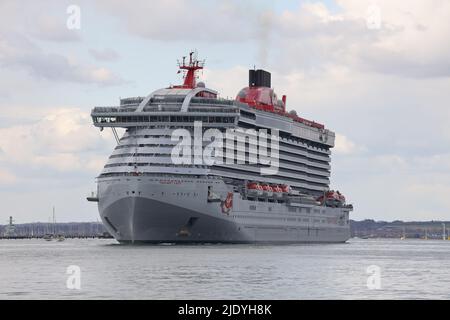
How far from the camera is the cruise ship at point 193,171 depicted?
4555 inches

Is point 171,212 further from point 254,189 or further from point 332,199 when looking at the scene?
point 332,199

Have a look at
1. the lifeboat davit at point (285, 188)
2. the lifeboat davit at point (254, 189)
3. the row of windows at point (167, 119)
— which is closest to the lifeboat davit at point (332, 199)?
the lifeboat davit at point (285, 188)

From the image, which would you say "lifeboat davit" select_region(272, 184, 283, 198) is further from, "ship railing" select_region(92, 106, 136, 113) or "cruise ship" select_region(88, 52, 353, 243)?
"ship railing" select_region(92, 106, 136, 113)

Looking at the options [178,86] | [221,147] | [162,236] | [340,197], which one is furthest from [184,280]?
[340,197]

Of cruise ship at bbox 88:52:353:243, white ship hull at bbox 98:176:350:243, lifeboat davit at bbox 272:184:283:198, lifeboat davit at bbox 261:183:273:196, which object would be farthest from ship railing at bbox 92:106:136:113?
lifeboat davit at bbox 272:184:283:198

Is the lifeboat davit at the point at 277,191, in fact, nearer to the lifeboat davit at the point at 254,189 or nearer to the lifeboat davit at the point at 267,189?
the lifeboat davit at the point at 267,189

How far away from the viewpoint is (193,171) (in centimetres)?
11825

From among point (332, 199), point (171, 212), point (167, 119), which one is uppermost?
point (167, 119)

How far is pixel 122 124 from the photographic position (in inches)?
4887

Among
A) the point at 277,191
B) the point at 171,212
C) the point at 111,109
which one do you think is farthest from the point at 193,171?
the point at 277,191

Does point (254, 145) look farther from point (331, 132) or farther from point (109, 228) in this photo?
point (331, 132)
